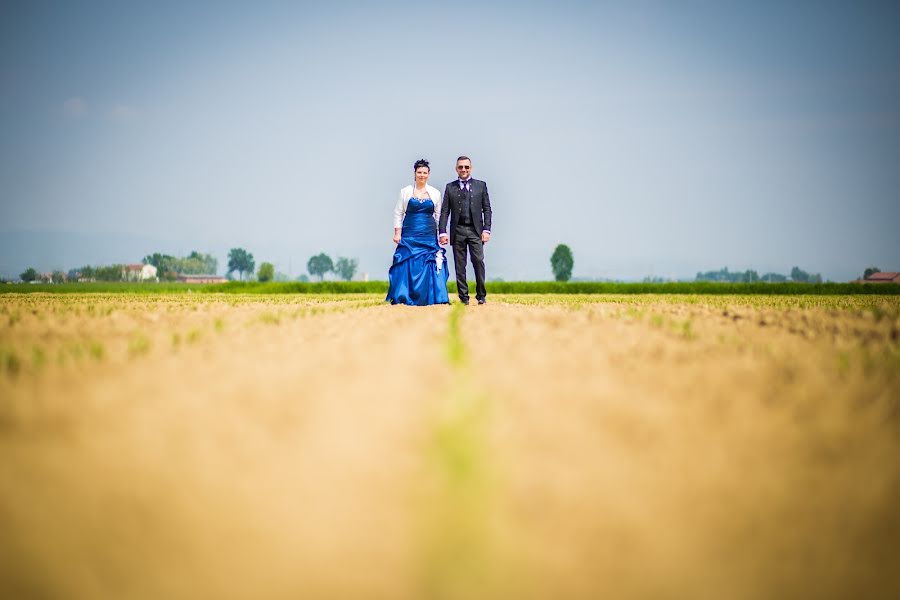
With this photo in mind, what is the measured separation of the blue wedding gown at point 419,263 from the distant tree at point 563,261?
122 metres

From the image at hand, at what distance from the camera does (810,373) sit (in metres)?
2.29

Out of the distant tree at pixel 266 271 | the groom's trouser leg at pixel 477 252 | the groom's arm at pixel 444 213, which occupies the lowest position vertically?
the groom's trouser leg at pixel 477 252

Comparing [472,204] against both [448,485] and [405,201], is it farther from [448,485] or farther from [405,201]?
[448,485]

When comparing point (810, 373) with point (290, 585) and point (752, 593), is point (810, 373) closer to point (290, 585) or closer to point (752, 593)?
point (752, 593)

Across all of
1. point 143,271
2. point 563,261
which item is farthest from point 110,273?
point 563,261

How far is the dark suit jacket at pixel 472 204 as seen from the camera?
940 cm

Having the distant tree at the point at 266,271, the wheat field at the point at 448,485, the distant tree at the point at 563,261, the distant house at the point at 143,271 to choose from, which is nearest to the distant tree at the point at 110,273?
the distant house at the point at 143,271

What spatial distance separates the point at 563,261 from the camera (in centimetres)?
12975

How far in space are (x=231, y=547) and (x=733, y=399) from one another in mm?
1534

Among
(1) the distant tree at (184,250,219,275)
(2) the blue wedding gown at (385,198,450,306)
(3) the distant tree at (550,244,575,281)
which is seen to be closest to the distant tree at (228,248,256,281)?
(1) the distant tree at (184,250,219,275)

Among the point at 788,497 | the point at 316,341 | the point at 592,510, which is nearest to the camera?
the point at 592,510

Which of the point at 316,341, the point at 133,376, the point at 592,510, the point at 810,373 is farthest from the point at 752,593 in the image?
the point at 316,341

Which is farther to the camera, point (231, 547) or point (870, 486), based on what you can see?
point (870, 486)

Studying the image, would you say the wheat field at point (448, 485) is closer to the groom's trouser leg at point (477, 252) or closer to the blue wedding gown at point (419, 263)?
the groom's trouser leg at point (477, 252)
